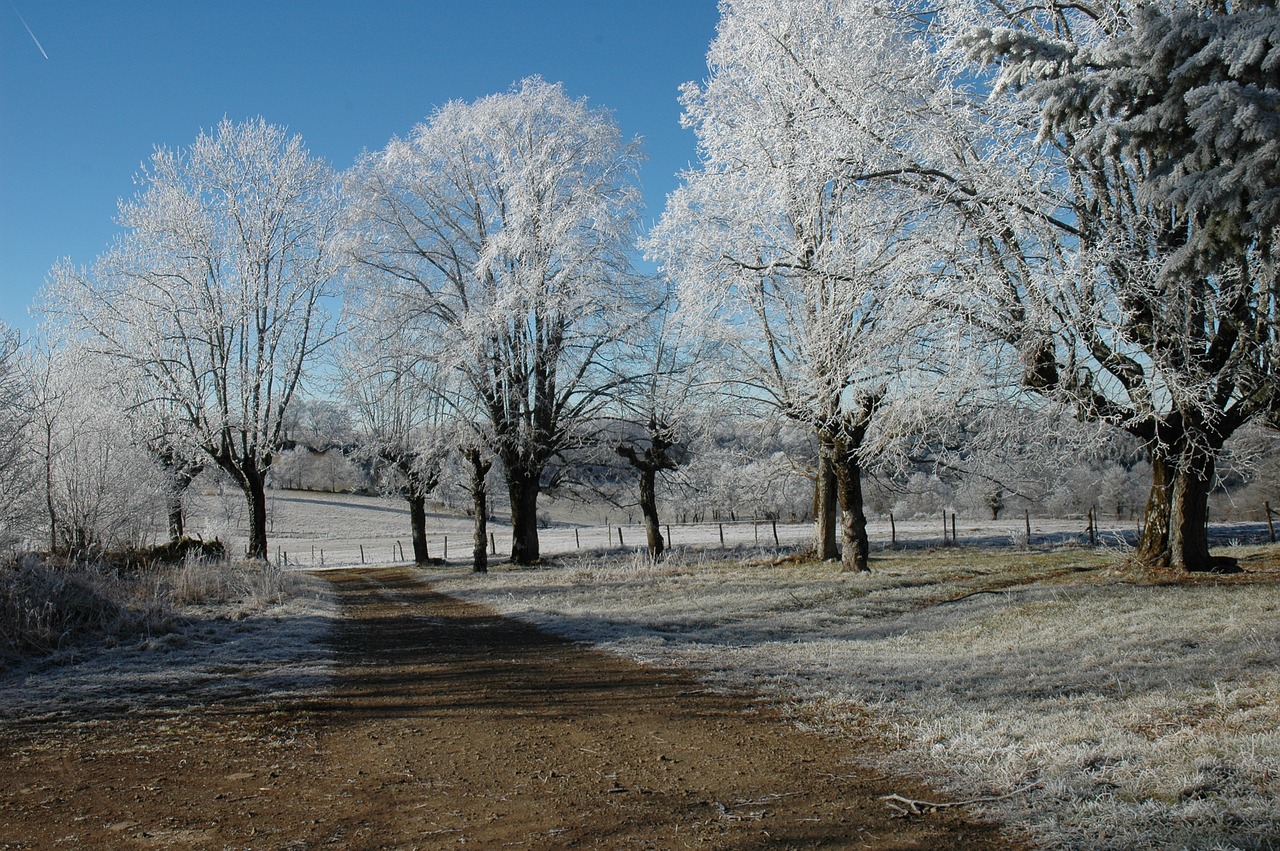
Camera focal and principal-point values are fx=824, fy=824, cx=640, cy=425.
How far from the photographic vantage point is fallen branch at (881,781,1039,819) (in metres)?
3.94

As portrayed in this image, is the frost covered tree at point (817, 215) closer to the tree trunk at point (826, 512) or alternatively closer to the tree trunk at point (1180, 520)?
the tree trunk at point (826, 512)

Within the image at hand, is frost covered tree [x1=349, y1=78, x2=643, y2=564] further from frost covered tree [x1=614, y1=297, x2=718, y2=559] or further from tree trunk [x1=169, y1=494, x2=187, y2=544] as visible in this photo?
tree trunk [x1=169, y1=494, x2=187, y2=544]

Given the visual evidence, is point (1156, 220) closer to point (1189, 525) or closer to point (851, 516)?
point (1189, 525)

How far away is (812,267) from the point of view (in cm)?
1066

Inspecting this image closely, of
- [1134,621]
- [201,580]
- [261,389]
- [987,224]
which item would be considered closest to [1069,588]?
[1134,621]

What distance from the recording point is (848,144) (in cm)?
959

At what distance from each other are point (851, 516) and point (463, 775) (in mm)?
13482

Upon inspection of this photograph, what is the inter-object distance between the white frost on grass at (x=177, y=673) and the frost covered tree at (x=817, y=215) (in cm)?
722

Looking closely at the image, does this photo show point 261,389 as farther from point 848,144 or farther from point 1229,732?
point 1229,732

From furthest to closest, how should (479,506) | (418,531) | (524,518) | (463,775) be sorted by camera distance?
(418,531), (479,506), (524,518), (463,775)

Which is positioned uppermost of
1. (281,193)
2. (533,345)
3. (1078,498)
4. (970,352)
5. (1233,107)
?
(281,193)

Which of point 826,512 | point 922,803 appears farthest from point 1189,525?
point 922,803

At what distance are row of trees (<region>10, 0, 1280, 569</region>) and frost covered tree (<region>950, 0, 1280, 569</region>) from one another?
0.04m

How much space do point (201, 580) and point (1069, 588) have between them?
13471 millimetres
